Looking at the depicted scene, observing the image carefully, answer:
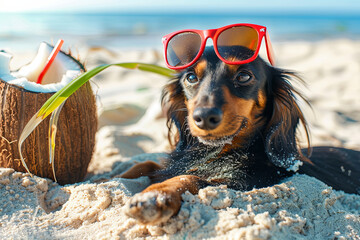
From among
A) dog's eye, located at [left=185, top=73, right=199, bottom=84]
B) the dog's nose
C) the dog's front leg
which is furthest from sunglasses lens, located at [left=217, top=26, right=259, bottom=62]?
the dog's front leg

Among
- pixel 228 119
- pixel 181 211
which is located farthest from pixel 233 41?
pixel 181 211

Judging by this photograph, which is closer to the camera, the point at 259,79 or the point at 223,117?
the point at 223,117

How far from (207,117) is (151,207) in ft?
1.97

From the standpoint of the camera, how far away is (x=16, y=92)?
2.27m

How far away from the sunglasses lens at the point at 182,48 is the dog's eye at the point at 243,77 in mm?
368

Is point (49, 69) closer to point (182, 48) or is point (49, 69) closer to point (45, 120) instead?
point (45, 120)

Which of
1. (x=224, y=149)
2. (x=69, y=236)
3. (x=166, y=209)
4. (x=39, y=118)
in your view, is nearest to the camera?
(x=166, y=209)

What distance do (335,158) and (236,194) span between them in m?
1.45

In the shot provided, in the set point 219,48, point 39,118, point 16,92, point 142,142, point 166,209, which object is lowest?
point 142,142

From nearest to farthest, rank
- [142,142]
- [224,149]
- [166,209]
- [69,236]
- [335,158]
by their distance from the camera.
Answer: [166,209] → [69,236] → [224,149] → [335,158] → [142,142]

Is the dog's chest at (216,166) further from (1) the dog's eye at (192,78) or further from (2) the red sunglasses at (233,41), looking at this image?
(2) the red sunglasses at (233,41)

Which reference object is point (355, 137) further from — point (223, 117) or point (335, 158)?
point (223, 117)

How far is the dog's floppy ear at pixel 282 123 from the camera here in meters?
2.29

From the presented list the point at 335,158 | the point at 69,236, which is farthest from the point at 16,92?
the point at 335,158
